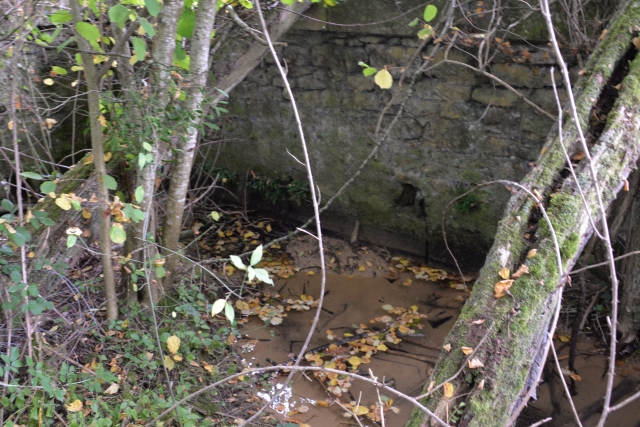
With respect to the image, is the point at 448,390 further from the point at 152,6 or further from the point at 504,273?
the point at 152,6

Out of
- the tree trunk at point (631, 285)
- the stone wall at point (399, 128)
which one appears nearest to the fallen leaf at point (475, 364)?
the tree trunk at point (631, 285)

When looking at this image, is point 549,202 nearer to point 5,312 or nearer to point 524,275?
point 524,275

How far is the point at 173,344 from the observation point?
8.27 ft

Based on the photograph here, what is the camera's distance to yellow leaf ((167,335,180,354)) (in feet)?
8.25

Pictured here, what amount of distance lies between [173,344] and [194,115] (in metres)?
1.15

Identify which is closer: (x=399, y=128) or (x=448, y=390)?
(x=448, y=390)

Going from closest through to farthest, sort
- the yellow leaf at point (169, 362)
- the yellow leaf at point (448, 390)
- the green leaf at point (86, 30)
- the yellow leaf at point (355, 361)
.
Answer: the yellow leaf at point (448, 390) → the green leaf at point (86, 30) → the yellow leaf at point (169, 362) → the yellow leaf at point (355, 361)

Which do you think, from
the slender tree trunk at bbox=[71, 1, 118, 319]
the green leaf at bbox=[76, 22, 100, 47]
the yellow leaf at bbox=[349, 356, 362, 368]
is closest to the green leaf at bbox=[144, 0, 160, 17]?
the green leaf at bbox=[76, 22, 100, 47]

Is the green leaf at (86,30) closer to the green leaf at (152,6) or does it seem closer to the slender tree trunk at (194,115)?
the green leaf at (152,6)

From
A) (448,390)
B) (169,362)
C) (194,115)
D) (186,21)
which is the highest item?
(186,21)

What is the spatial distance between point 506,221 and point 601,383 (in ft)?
5.23

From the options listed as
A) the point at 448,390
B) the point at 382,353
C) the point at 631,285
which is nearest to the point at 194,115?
the point at 448,390

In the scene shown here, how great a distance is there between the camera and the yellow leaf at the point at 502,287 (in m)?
1.53

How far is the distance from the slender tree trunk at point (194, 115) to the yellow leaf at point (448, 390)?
138cm
